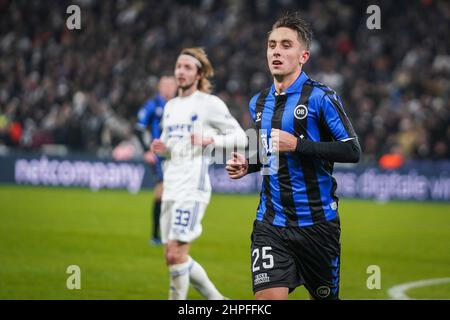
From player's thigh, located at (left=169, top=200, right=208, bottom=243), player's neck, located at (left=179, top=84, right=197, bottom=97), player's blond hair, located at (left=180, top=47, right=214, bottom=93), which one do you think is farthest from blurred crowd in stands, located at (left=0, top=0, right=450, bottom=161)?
player's thigh, located at (left=169, top=200, right=208, bottom=243)

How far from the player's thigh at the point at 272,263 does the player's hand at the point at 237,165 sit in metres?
0.43

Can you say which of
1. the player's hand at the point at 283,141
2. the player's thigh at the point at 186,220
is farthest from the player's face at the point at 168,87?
the player's hand at the point at 283,141

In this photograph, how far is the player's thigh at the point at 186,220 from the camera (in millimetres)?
7625

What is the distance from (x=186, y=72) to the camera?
26.2 ft

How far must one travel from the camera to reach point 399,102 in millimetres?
22156

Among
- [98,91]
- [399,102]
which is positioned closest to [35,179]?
[98,91]

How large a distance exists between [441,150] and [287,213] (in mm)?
15452

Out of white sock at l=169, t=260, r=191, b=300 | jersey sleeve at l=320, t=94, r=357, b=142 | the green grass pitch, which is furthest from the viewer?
the green grass pitch

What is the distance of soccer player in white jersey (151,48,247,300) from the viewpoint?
25.1 ft

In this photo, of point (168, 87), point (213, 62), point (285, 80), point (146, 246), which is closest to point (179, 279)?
point (285, 80)

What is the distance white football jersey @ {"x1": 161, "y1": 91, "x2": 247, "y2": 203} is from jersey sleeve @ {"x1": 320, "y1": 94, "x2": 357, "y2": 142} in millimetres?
2480

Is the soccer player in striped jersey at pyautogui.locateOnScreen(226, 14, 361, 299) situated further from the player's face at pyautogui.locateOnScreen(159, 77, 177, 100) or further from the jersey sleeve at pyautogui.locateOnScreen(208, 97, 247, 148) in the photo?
the player's face at pyautogui.locateOnScreen(159, 77, 177, 100)

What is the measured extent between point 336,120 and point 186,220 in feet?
8.87

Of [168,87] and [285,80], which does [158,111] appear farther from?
[285,80]
